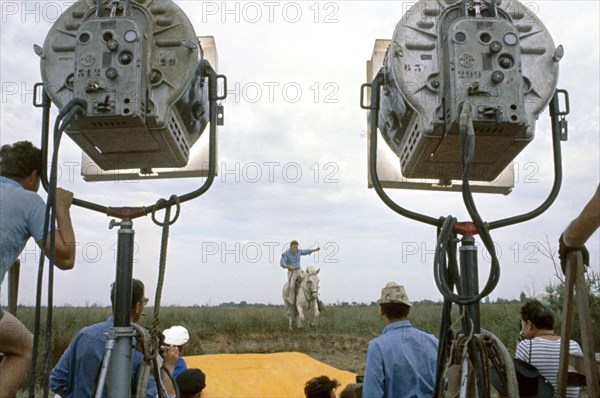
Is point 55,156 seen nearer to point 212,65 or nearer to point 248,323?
point 212,65

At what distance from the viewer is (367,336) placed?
16922 mm

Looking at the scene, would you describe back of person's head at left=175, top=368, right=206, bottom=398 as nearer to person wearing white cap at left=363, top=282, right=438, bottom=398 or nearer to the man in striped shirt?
person wearing white cap at left=363, top=282, right=438, bottom=398

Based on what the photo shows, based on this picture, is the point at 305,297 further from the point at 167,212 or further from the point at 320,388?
the point at 167,212

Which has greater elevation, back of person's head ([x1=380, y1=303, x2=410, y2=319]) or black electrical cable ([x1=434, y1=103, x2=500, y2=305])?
black electrical cable ([x1=434, y1=103, x2=500, y2=305])

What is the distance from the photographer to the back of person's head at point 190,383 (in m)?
4.85

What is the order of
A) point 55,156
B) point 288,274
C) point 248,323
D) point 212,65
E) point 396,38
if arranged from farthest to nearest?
point 248,323 < point 288,274 < point 212,65 < point 396,38 < point 55,156

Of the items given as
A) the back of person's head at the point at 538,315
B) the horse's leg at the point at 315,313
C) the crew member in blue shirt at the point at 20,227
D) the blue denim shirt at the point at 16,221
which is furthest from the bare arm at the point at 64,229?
the horse's leg at the point at 315,313

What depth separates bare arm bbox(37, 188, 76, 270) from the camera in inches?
105

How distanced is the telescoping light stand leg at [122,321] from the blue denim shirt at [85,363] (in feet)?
3.19

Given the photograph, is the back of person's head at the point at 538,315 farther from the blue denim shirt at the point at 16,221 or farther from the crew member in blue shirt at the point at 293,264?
the crew member in blue shirt at the point at 293,264

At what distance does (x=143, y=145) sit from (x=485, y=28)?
1576mm

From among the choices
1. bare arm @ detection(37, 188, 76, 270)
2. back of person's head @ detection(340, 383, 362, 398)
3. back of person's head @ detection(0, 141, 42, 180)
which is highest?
back of person's head @ detection(0, 141, 42, 180)

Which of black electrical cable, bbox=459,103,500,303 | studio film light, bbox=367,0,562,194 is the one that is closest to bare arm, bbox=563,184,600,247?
black electrical cable, bbox=459,103,500,303

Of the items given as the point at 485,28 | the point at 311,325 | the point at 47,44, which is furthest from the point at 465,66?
the point at 311,325
